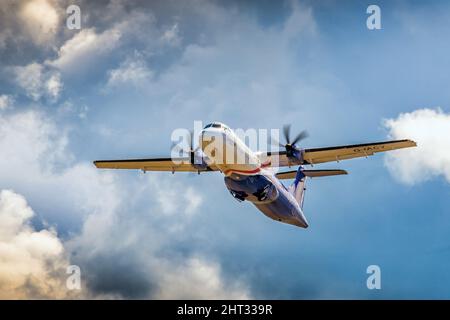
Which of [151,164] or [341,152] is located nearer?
[341,152]

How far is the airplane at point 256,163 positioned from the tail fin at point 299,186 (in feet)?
3.83

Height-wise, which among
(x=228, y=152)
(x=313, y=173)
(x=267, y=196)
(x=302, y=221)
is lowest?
(x=302, y=221)

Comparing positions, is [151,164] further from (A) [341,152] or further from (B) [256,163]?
(A) [341,152]

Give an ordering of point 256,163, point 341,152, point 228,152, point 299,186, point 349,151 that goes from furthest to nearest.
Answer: point 299,186
point 341,152
point 349,151
point 256,163
point 228,152

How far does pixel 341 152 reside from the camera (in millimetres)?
27766

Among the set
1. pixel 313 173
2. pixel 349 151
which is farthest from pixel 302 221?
pixel 349 151

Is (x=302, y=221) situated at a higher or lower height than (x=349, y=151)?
lower

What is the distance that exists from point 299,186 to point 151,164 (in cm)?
969

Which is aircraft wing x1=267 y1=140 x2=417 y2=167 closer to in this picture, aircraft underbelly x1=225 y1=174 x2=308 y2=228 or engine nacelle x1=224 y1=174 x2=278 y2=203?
aircraft underbelly x1=225 y1=174 x2=308 y2=228

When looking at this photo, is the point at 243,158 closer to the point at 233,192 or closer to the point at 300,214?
the point at 233,192

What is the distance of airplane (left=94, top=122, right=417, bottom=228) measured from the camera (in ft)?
78.5

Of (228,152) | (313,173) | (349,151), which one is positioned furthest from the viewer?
(313,173)

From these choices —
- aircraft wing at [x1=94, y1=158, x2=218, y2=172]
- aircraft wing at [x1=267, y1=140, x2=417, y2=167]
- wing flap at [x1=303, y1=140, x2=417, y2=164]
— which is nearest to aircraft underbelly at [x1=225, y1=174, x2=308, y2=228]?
aircraft wing at [x1=267, y1=140, x2=417, y2=167]

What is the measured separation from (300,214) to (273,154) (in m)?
4.69
